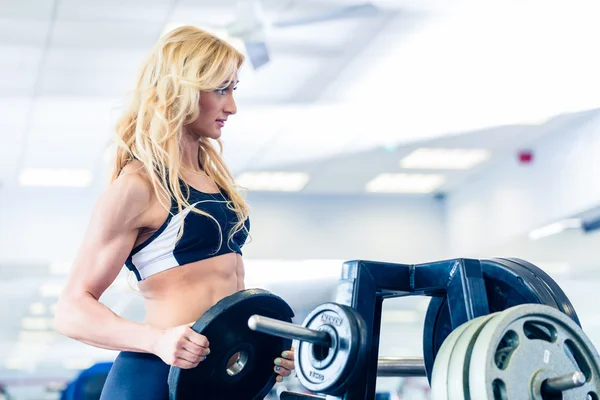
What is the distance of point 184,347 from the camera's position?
1.31 meters

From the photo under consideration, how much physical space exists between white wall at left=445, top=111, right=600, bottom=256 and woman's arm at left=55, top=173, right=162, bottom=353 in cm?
505

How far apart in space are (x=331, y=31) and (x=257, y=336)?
3.42 metres

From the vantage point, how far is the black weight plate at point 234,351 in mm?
1347

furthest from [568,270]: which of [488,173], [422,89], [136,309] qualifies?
[136,309]

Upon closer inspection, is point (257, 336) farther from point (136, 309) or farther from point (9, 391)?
point (136, 309)

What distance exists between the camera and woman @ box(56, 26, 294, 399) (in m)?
1.39

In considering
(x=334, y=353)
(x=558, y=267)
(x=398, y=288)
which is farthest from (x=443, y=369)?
(x=558, y=267)

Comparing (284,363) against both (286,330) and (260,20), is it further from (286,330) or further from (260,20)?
(260,20)

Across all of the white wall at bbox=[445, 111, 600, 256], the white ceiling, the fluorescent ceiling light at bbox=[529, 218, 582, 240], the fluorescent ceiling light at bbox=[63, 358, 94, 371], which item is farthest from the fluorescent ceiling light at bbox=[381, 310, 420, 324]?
the fluorescent ceiling light at bbox=[63, 358, 94, 371]

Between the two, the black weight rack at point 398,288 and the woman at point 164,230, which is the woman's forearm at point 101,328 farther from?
the black weight rack at point 398,288

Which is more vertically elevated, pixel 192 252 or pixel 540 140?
pixel 540 140

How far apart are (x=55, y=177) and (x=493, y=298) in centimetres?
614

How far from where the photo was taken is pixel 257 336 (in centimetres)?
145

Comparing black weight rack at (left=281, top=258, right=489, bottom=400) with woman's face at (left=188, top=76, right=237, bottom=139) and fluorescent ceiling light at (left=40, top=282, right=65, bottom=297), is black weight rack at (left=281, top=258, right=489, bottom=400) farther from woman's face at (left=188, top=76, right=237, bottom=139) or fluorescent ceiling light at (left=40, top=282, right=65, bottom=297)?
fluorescent ceiling light at (left=40, top=282, right=65, bottom=297)
